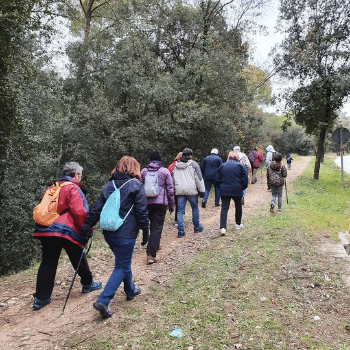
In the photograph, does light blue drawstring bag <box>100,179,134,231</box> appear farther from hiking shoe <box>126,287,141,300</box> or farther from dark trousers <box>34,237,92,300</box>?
hiking shoe <box>126,287,141,300</box>

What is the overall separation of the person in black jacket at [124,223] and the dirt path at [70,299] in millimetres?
432

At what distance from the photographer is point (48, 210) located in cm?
389

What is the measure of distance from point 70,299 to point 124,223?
174 centimetres

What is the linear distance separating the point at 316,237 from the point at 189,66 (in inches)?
418

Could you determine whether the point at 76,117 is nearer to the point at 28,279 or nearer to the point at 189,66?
the point at 189,66

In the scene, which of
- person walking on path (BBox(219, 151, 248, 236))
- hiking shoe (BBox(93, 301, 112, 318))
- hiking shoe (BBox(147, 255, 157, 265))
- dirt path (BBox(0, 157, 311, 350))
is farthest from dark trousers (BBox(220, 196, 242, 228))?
hiking shoe (BBox(93, 301, 112, 318))

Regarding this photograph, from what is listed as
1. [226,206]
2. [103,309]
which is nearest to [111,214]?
[103,309]

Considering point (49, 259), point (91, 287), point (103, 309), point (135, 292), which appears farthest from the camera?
point (91, 287)

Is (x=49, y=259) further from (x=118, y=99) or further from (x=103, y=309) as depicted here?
(x=118, y=99)

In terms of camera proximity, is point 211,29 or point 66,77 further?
point 211,29

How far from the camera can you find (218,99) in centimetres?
1468

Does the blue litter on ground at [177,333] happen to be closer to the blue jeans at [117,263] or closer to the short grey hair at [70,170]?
the blue jeans at [117,263]

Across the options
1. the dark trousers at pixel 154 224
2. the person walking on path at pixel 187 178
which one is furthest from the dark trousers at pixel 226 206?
the dark trousers at pixel 154 224

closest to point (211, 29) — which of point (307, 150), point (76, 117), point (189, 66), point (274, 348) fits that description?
point (189, 66)
